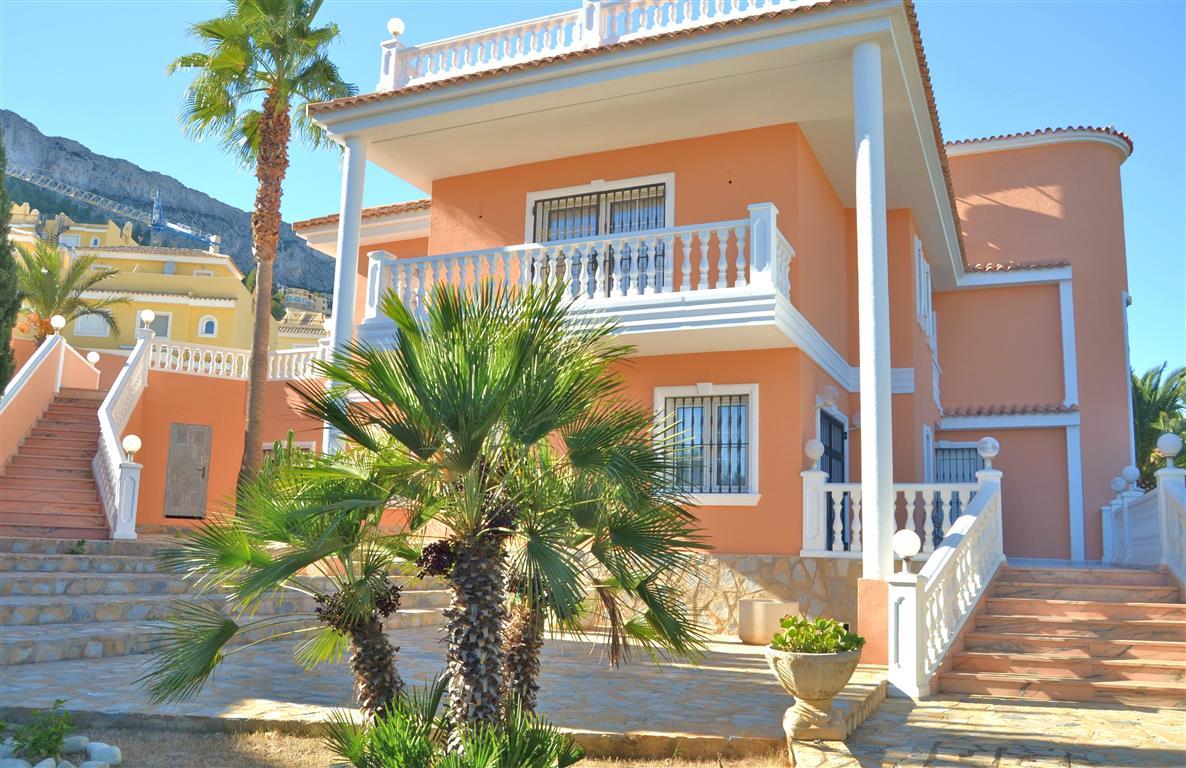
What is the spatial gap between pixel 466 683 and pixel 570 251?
750 centimetres

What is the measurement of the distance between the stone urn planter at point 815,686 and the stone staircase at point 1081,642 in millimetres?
3063

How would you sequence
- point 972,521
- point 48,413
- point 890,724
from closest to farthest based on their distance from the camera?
point 890,724 < point 972,521 < point 48,413

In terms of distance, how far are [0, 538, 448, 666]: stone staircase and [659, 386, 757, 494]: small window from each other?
13.9ft

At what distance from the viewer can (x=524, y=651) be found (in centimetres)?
604

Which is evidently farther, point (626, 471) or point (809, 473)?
point (809, 473)

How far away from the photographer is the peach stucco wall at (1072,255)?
17.6m

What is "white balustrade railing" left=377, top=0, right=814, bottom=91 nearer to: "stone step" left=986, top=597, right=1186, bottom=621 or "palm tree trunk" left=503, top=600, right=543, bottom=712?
"stone step" left=986, top=597, right=1186, bottom=621

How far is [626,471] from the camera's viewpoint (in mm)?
5742

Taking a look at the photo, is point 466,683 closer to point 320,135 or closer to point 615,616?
point 615,616

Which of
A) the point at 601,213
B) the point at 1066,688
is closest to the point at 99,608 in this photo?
the point at 601,213

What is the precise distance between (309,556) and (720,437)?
26.4 feet

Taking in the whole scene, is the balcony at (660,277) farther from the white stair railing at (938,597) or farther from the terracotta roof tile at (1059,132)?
the terracotta roof tile at (1059,132)

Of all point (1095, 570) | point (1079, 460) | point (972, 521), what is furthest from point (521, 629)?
point (1079, 460)

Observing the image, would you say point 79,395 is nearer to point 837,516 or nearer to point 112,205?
point 837,516
